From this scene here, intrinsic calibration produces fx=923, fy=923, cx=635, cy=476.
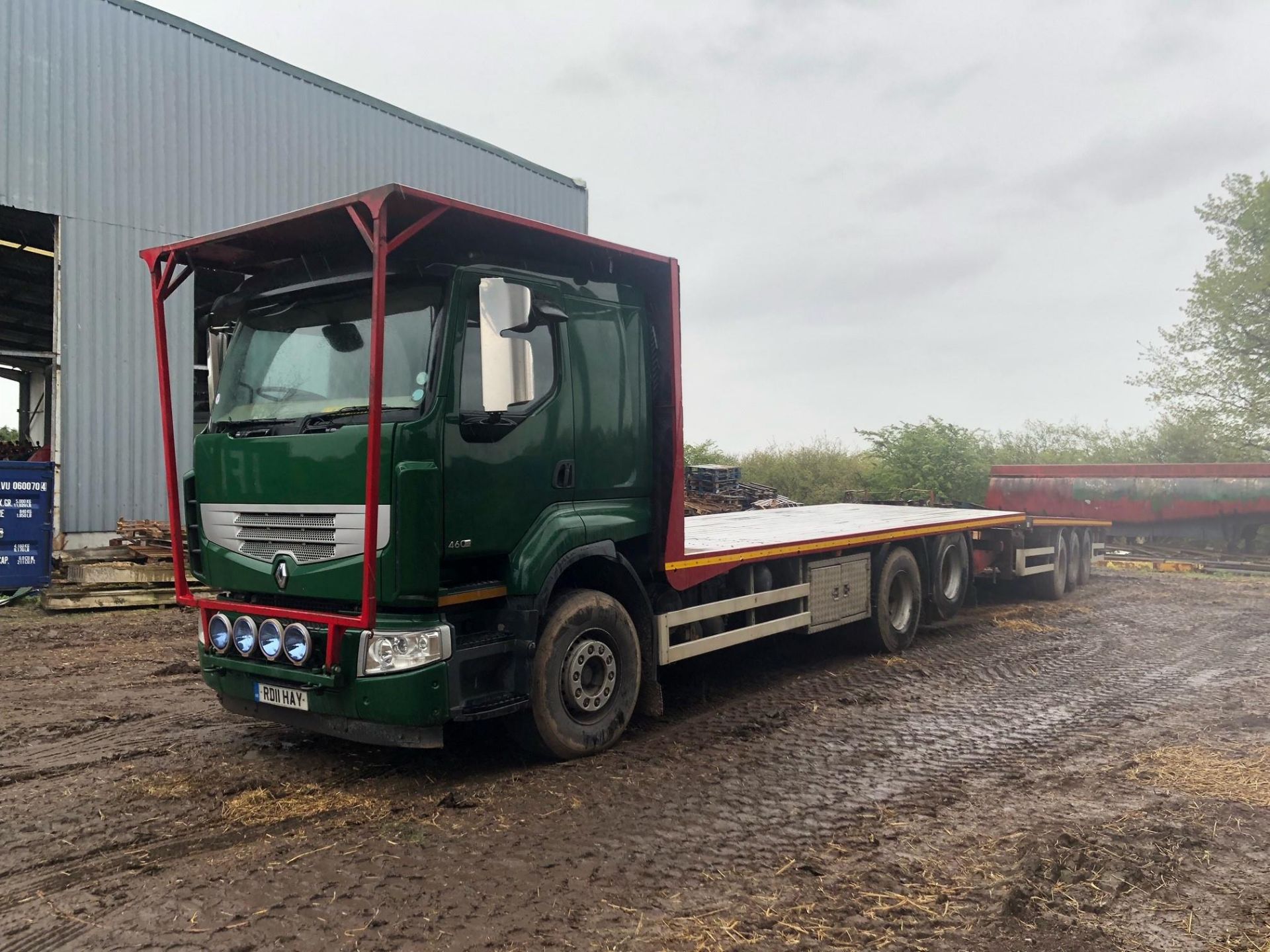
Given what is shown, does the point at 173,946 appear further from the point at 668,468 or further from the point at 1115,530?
the point at 1115,530

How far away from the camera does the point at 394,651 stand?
15.0ft

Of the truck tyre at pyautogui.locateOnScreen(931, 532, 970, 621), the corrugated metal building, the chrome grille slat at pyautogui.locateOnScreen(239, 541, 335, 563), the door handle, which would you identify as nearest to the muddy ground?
the chrome grille slat at pyautogui.locateOnScreen(239, 541, 335, 563)

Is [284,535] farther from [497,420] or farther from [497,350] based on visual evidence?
[497,350]

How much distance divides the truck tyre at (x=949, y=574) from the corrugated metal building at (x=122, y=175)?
10250 millimetres

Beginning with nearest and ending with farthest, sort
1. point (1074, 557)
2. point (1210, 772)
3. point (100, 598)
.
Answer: point (1210, 772), point (100, 598), point (1074, 557)

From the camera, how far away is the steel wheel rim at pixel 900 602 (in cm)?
911

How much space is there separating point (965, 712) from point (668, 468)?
9.40 feet

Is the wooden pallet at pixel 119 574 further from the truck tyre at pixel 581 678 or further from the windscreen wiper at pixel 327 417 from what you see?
the truck tyre at pixel 581 678

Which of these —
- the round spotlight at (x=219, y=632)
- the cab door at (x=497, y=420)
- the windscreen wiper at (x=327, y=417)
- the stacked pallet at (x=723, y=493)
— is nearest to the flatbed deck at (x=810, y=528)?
the cab door at (x=497, y=420)

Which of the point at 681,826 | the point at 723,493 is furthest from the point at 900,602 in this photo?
the point at 723,493

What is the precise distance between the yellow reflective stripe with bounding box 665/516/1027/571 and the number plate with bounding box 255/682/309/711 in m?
2.36

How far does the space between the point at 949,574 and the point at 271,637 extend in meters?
7.94

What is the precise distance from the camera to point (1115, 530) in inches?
803

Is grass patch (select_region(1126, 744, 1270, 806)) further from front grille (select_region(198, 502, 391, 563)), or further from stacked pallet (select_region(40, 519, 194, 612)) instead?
stacked pallet (select_region(40, 519, 194, 612))
